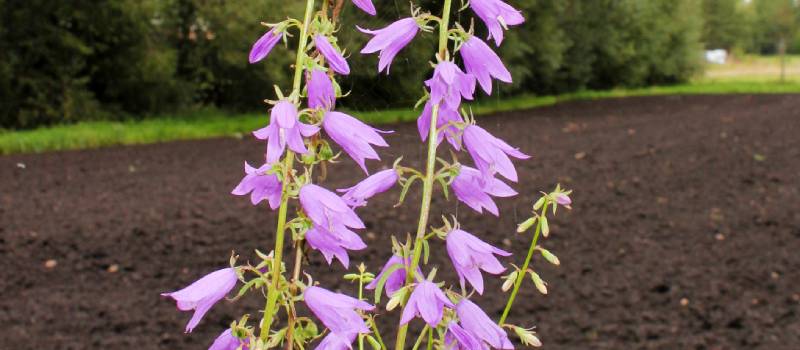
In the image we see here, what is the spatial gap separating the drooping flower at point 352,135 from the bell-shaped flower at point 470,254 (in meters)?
0.16

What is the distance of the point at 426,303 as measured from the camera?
1.04m

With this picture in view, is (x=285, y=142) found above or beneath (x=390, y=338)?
above

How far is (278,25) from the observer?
1.00 m

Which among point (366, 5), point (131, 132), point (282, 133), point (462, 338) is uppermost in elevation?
point (366, 5)

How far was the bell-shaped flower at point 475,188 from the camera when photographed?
3.67ft

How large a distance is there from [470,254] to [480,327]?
0.09 meters

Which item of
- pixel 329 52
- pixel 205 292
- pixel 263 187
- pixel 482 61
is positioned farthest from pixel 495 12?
pixel 205 292

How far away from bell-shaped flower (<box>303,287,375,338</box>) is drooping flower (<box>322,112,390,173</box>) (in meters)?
0.14

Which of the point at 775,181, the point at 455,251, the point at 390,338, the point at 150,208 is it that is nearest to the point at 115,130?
the point at 150,208

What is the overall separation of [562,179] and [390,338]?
172 inches

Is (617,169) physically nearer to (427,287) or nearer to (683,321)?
(683,321)

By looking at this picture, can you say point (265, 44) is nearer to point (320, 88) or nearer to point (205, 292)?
point (320, 88)

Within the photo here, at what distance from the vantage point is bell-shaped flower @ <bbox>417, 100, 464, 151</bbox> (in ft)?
3.58

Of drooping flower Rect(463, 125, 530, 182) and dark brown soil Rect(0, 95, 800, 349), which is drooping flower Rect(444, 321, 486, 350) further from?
dark brown soil Rect(0, 95, 800, 349)
